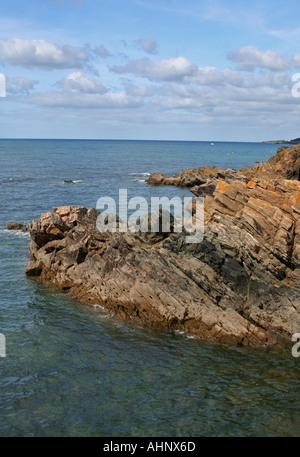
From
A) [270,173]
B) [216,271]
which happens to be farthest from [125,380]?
[270,173]

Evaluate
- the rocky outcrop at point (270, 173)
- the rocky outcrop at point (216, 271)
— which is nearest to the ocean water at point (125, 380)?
the rocky outcrop at point (216, 271)

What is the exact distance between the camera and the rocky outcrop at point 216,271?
80.5ft

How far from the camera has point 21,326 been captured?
25.2 meters

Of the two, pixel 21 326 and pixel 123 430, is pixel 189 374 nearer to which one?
pixel 123 430

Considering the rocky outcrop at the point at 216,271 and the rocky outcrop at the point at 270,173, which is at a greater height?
the rocky outcrop at the point at 270,173

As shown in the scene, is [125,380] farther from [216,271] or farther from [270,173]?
[270,173]

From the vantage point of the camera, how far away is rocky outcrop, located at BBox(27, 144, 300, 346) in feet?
80.5

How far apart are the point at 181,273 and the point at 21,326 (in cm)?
1018

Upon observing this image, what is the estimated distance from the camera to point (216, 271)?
27250mm

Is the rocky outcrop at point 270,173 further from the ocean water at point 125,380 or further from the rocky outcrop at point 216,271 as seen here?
the ocean water at point 125,380

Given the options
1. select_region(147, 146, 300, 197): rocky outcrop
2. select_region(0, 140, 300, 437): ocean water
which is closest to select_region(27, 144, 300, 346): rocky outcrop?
select_region(0, 140, 300, 437): ocean water

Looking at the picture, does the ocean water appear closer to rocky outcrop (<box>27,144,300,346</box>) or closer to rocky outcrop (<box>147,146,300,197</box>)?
rocky outcrop (<box>27,144,300,346</box>)
